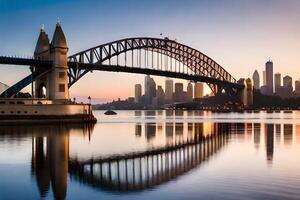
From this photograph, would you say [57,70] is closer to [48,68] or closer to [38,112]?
[48,68]

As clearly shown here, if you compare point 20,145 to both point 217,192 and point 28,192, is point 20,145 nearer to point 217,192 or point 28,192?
point 28,192

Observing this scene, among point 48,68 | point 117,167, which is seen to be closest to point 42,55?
point 48,68

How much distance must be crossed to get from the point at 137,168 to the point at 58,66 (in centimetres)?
5328

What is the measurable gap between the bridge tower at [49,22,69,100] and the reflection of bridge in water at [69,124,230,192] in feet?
148

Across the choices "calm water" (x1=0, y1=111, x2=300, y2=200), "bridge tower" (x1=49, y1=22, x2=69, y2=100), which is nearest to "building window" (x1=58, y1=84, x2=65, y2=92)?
"bridge tower" (x1=49, y1=22, x2=69, y2=100)

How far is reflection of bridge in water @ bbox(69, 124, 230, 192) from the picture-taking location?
17.4 meters

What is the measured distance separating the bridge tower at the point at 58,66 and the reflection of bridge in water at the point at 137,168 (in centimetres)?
4525

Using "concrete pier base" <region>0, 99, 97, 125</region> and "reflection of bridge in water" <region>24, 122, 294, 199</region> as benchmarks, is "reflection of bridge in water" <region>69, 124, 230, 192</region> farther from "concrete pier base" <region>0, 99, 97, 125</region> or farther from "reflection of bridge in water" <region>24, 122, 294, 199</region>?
"concrete pier base" <region>0, 99, 97, 125</region>

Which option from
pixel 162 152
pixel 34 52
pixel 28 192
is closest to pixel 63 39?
pixel 34 52

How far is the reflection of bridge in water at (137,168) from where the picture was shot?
57.1 ft

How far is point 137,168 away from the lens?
21203 millimetres

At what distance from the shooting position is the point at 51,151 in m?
27.9

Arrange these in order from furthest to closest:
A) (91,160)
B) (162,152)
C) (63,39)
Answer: (63,39), (162,152), (91,160)

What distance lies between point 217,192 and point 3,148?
18677mm
